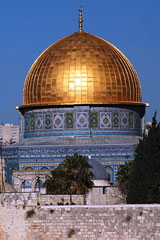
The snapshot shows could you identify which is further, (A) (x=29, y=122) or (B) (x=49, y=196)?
(A) (x=29, y=122)

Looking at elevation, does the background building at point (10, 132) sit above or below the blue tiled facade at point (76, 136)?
below

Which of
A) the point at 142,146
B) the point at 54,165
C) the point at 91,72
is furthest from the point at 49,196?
the point at 91,72

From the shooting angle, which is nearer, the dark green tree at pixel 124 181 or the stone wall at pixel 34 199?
the stone wall at pixel 34 199

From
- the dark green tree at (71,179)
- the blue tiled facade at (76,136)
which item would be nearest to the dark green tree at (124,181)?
the dark green tree at (71,179)

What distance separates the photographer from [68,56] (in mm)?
52094

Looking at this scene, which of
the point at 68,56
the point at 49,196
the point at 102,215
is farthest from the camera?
the point at 68,56

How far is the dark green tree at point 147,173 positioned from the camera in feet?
83.8

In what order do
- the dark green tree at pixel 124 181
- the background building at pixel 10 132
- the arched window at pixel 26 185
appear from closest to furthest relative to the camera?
the dark green tree at pixel 124 181, the arched window at pixel 26 185, the background building at pixel 10 132

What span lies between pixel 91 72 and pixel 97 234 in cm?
2868

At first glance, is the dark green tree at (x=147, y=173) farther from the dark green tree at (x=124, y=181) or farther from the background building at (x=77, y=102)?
the background building at (x=77, y=102)

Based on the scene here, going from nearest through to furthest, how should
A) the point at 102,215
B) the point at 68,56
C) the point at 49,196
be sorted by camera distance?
the point at 102,215, the point at 49,196, the point at 68,56

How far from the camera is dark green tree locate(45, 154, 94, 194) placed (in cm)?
3388

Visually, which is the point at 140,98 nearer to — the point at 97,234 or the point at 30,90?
the point at 30,90

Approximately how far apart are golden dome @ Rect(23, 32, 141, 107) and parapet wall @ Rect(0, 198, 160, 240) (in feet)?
86.4
